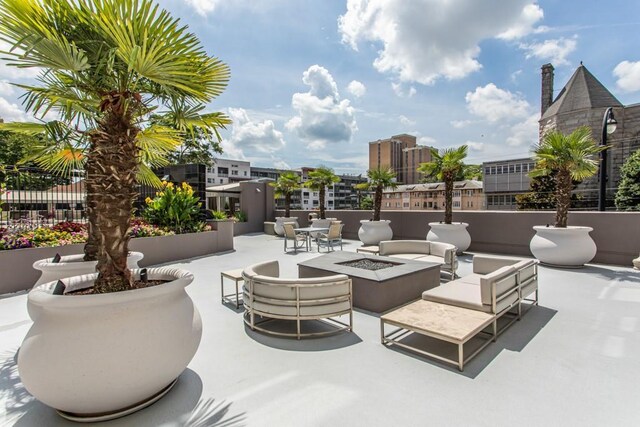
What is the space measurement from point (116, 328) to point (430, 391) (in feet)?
7.50

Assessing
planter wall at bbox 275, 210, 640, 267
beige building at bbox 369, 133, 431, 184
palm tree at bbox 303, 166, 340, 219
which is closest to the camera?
planter wall at bbox 275, 210, 640, 267

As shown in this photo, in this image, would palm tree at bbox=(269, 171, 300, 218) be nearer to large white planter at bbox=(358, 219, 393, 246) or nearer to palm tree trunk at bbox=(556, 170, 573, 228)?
large white planter at bbox=(358, 219, 393, 246)

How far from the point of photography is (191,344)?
2.25m

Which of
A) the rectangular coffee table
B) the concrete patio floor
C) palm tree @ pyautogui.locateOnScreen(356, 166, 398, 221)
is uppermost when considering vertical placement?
palm tree @ pyautogui.locateOnScreen(356, 166, 398, 221)

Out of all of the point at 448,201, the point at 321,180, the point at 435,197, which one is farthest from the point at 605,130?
the point at 435,197

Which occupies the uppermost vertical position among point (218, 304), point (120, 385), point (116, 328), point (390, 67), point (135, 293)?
point (390, 67)

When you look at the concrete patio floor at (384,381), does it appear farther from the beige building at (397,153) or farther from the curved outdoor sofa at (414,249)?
the beige building at (397,153)

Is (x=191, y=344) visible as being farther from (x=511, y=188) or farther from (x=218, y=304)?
(x=511, y=188)

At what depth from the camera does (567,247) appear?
6426mm

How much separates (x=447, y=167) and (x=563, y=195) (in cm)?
266

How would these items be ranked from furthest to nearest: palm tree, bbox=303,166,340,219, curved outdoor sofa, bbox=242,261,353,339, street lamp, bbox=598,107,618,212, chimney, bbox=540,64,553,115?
1. chimney, bbox=540,64,553,115
2. palm tree, bbox=303,166,340,219
3. street lamp, bbox=598,107,618,212
4. curved outdoor sofa, bbox=242,261,353,339

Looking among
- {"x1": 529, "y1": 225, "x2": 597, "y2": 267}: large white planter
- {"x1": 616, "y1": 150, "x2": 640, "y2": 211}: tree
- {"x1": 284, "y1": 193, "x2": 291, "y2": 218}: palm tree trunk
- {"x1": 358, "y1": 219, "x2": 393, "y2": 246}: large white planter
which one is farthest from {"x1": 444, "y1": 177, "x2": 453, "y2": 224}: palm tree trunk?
{"x1": 616, "y1": 150, "x2": 640, "y2": 211}: tree

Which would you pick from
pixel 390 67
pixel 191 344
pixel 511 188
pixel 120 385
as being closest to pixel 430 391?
pixel 191 344

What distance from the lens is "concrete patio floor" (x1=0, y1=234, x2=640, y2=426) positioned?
2023 mm
